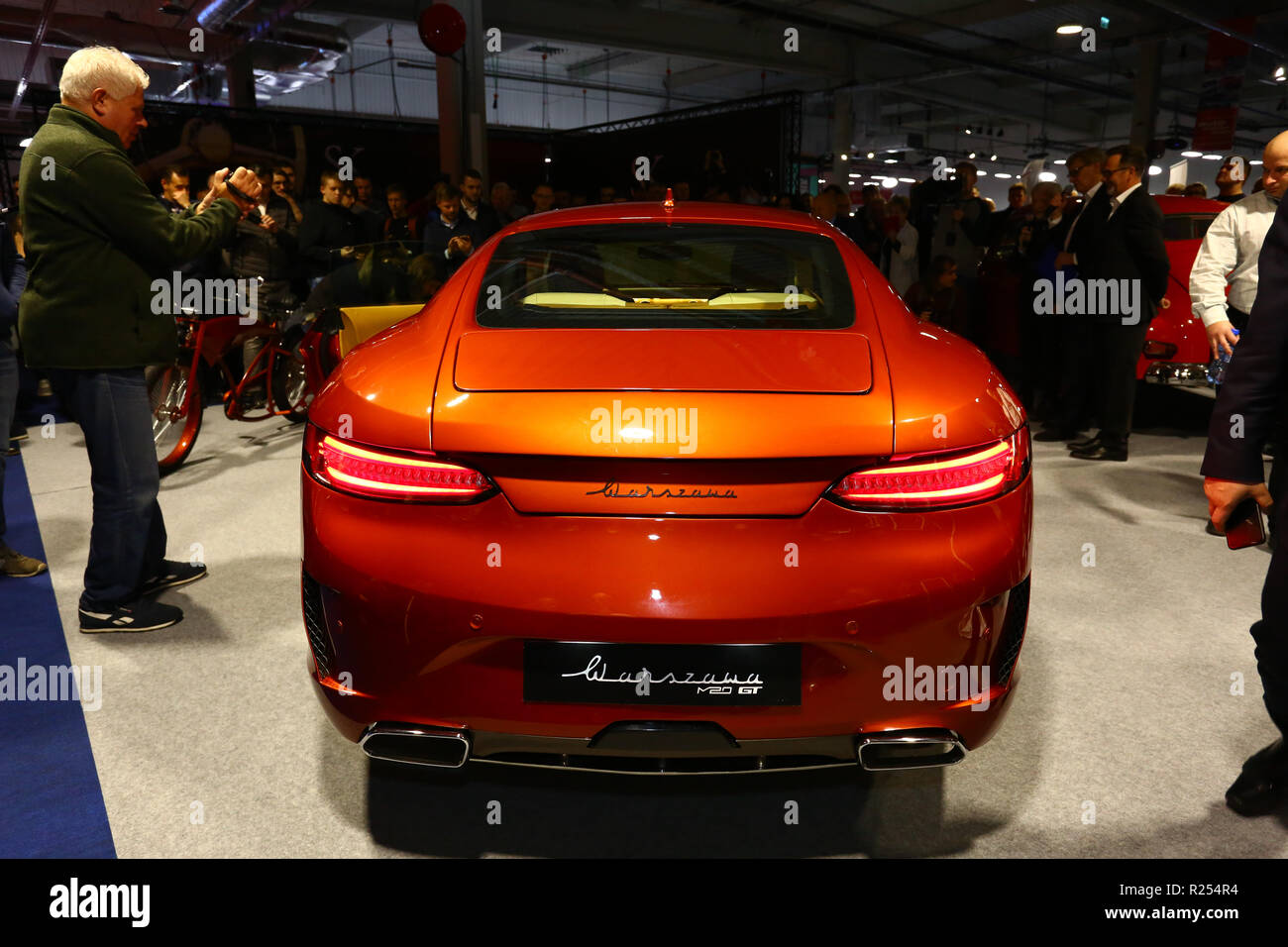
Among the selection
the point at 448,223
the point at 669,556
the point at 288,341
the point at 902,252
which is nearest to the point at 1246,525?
the point at 669,556

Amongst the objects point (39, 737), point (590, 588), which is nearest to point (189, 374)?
point (39, 737)

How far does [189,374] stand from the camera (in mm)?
5559

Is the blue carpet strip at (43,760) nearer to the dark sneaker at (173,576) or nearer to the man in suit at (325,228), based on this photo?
the dark sneaker at (173,576)

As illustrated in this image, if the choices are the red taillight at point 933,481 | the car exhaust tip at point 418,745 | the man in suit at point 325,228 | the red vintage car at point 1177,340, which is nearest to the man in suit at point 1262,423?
the red taillight at point 933,481

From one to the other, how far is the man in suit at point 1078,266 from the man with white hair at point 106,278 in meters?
4.74

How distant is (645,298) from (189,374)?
3.95 metres

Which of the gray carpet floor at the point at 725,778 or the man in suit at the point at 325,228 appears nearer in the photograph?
the gray carpet floor at the point at 725,778

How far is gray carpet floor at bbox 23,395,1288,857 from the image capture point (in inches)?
82.8

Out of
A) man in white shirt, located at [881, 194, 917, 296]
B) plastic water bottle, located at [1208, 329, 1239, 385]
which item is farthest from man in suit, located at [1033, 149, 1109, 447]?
man in white shirt, located at [881, 194, 917, 296]

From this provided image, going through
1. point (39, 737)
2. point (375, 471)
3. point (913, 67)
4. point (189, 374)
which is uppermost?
point (913, 67)

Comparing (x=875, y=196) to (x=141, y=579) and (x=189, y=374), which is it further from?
(x=141, y=579)

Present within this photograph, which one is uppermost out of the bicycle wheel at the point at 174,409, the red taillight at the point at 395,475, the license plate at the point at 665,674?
the red taillight at the point at 395,475

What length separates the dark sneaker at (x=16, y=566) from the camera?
3832mm

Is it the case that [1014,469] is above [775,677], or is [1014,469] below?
above
